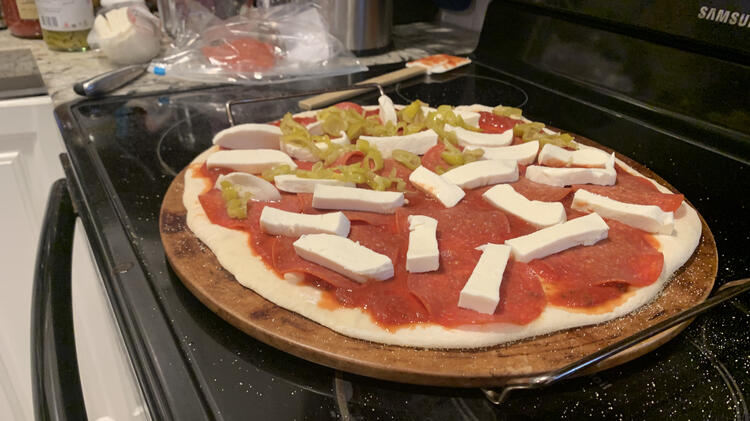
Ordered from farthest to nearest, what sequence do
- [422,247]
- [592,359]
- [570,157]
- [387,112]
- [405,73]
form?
[405,73] < [387,112] < [570,157] < [422,247] < [592,359]

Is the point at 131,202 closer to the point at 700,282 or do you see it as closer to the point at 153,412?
the point at 153,412

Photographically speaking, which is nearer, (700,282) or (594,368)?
(594,368)

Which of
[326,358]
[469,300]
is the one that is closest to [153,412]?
[326,358]

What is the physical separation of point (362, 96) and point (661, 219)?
999 millimetres

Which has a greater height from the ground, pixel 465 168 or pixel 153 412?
pixel 465 168

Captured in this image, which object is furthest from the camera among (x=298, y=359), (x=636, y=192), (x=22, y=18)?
(x=22, y=18)

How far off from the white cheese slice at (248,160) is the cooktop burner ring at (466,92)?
2.05ft

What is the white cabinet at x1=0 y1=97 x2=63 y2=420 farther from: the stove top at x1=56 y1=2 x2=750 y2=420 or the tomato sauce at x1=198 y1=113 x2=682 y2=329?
the tomato sauce at x1=198 y1=113 x2=682 y2=329

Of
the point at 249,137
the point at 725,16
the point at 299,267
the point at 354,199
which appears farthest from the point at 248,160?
the point at 725,16

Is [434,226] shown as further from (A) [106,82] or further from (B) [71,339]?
(A) [106,82]

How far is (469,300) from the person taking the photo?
0.76 metres

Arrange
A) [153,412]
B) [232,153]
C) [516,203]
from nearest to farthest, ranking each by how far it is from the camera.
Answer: [153,412], [516,203], [232,153]

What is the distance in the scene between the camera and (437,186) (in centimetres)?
107

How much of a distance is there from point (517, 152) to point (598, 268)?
42cm
